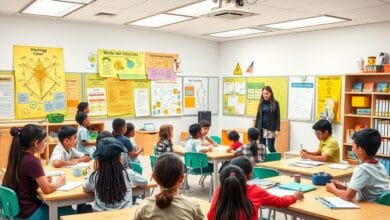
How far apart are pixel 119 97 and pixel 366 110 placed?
15.9ft

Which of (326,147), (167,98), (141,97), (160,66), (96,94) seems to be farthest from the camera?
(167,98)

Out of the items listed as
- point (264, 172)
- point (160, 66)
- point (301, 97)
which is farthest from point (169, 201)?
point (160, 66)

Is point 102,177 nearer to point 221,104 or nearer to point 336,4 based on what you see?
point 336,4

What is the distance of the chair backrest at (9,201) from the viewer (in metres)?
2.91

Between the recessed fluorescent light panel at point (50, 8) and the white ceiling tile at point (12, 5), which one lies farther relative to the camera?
the recessed fluorescent light panel at point (50, 8)

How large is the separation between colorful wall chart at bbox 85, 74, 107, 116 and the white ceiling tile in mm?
1895

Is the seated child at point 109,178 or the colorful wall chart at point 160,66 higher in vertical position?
the colorful wall chart at point 160,66

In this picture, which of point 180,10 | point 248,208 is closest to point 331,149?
point 248,208

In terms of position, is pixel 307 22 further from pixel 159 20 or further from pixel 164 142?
pixel 164 142

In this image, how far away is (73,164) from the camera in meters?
4.22

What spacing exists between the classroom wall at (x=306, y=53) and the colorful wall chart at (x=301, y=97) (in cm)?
13

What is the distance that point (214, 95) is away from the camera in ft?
33.9

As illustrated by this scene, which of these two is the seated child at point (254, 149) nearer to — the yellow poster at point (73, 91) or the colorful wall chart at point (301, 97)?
the colorful wall chart at point (301, 97)

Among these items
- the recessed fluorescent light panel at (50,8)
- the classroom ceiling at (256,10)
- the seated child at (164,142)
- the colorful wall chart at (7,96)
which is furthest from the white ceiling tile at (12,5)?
the seated child at (164,142)
